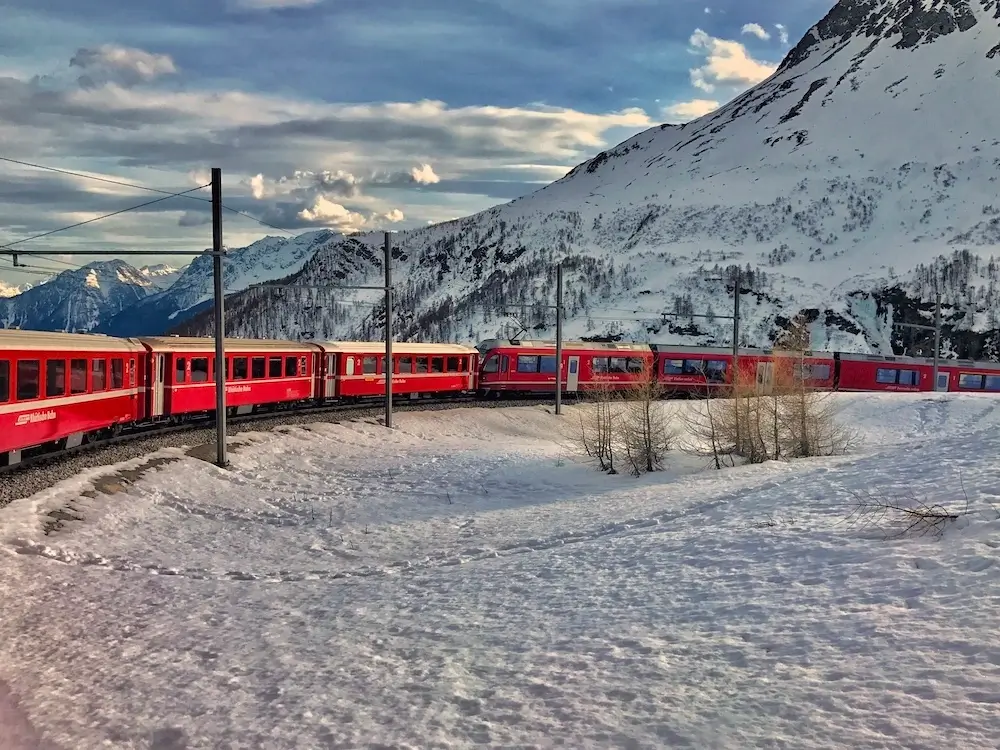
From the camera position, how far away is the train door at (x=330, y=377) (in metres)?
35.7

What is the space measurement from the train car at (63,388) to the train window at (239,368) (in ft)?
15.3

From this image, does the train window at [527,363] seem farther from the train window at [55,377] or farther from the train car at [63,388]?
the train window at [55,377]

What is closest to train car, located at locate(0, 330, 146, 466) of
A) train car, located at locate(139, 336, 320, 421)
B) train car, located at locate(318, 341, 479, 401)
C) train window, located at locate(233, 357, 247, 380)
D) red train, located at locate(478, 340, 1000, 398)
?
train car, located at locate(139, 336, 320, 421)

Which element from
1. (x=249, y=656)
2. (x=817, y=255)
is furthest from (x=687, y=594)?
(x=817, y=255)

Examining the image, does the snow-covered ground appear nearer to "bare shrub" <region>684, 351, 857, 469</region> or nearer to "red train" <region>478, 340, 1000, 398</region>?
"bare shrub" <region>684, 351, 857, 469</region>

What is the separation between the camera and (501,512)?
733 inches

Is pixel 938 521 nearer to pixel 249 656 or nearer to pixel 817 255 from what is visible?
pixel 249 656

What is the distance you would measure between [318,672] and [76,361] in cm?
1483

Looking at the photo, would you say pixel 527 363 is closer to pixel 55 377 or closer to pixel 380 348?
pixel 380 348

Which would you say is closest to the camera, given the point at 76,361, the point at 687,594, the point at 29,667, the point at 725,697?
the point at 725,697

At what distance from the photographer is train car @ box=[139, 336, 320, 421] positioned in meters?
25.9

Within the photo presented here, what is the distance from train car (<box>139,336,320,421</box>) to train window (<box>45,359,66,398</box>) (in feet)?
18.1

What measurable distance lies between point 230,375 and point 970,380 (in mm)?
43259

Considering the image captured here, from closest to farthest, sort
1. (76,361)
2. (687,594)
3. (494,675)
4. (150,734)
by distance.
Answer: (150,734) < (494,675) < (687,594) < (76,361)
